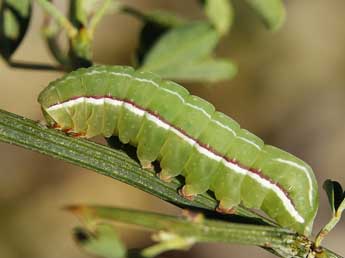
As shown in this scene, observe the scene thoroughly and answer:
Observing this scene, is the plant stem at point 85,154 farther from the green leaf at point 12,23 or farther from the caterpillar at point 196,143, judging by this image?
the green leaf at point 12,23

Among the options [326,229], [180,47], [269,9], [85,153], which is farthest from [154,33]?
[326,229]

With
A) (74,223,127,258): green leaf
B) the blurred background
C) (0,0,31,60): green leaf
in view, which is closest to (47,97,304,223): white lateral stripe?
(0,0,31,60): green leaf

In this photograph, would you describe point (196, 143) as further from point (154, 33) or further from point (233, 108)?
point (233, 108)

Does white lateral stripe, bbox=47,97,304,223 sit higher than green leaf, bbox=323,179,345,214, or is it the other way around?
green leaf, bbox=323,179,345,214

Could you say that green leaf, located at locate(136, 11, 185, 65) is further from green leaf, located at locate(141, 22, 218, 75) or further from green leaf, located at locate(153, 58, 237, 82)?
green leaf, located at locate(153, 58, 237, 82)

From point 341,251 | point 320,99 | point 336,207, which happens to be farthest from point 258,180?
point 320,99

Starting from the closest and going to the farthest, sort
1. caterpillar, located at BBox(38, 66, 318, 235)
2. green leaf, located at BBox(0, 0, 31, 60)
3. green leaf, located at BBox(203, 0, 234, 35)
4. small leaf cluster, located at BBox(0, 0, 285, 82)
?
caterpillar, located at BBox(38, 66, 318, 235) < small leaf cluster, located at BBox(0, 0, 285, 82) < green leaf, located at BBox(0, 0, 31, 60) < green leaf, located at BBox(203, 0, 234, 35)
